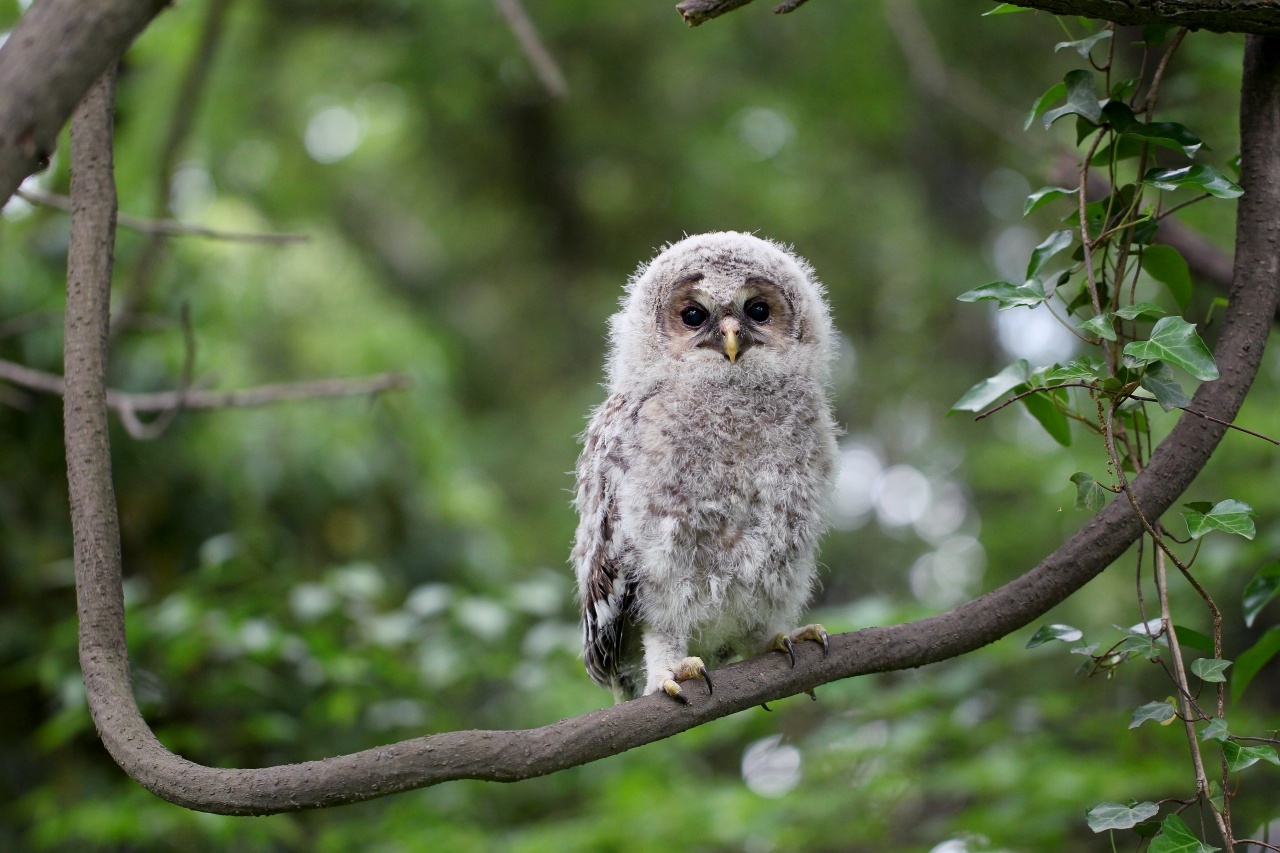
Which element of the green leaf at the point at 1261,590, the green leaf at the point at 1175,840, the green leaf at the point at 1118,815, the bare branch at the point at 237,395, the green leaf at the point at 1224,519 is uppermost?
the bare branch at the point at 237,395

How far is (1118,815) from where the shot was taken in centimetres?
132

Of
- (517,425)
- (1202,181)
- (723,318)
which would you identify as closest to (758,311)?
(723,318)

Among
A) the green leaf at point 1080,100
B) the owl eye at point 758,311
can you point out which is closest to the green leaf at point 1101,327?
the green leaf at point 1080,100

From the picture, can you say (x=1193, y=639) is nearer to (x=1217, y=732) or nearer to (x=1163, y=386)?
(x=1217, y=732)

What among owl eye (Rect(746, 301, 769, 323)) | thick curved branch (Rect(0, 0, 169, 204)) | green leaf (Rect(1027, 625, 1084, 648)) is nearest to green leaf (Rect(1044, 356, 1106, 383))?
Answer: green leaf (Rect(1027, 625, 1084, 648))

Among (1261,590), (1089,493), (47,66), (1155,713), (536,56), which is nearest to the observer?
(47,66)

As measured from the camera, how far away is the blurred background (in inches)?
120

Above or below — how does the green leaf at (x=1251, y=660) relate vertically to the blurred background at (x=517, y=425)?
below

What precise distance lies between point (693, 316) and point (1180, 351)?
39.6 inches

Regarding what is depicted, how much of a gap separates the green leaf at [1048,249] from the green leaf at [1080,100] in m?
0.17

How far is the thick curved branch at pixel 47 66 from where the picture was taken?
2.68 ft

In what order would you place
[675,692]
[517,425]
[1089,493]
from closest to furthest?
[1089,493] < [675,692] < [517,425]

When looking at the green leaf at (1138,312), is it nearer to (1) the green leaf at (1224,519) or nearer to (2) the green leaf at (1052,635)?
(1) the green leaf at (1224,519)

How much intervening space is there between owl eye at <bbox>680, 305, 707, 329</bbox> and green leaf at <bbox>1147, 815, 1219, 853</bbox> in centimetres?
120
